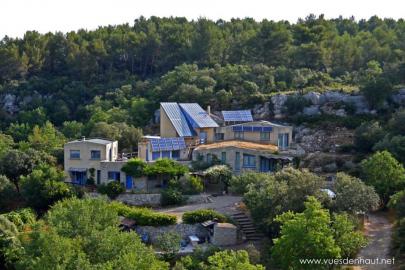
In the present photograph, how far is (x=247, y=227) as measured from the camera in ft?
107

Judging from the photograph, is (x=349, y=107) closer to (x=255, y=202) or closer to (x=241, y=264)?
(x=255, y=202)

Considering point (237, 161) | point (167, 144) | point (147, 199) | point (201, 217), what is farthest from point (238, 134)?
point (201, 217)

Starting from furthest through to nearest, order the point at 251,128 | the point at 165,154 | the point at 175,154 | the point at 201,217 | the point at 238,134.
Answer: the point at 238,134 → the point at 251,128 → the point at 175,154 → the point at 165,154 → the point at 201,217

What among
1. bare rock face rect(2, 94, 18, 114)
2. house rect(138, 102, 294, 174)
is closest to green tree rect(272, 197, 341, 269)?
house rect(138, 102, 294, 174)

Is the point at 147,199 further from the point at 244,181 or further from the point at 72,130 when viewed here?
the point at 72,130

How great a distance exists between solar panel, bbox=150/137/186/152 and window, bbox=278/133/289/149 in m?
6.90

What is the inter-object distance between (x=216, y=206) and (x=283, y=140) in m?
11.3

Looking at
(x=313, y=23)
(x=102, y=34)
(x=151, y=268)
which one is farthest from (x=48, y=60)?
(x=151, y=268)

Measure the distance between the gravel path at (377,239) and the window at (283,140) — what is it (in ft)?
39.7

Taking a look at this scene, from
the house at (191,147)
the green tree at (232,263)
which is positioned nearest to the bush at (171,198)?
A: the house at (191,147)

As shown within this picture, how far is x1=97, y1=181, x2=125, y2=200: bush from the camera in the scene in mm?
37562

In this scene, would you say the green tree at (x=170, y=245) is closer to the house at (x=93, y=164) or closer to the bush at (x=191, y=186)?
the bush at (x=191, y=186)

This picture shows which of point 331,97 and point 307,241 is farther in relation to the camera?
point 331,97

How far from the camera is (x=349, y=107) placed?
1919 inches
